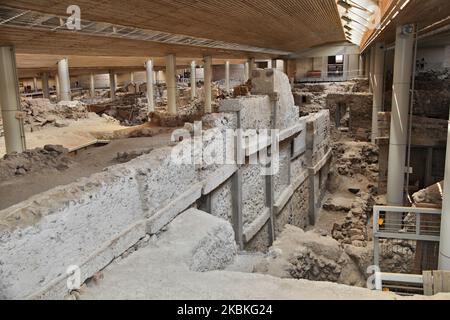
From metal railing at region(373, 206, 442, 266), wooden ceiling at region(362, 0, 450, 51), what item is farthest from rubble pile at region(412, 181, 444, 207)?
wooden ceiling at region(362, 0, 450, 51)

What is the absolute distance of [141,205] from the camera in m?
4.43

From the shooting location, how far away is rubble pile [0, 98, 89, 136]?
57.0 ft

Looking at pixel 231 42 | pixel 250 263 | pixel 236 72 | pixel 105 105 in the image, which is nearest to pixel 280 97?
pixel 250 263

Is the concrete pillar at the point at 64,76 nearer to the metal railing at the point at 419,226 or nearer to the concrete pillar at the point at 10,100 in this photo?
the concrete pillar at the point at 10,100

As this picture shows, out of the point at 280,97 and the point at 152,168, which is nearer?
the point at 152,168

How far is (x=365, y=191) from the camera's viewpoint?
550 inches

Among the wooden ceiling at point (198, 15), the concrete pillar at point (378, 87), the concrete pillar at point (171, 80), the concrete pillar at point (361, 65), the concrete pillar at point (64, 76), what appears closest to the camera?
the wooden ceiling at point (198, 15)

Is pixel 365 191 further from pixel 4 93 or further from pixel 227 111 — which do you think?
pixel 4 93

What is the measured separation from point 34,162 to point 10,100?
18.4 ft

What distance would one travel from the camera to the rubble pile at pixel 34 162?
611 centimetres

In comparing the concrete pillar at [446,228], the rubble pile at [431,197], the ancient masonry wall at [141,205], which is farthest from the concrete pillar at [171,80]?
the concrete pillar at [446,228]

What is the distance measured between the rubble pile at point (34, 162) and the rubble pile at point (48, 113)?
11.0 m
